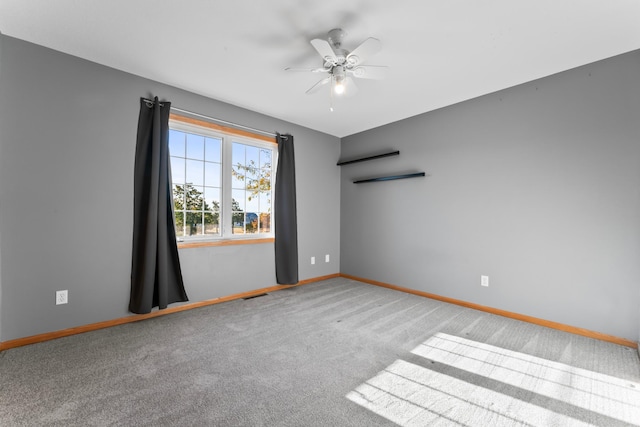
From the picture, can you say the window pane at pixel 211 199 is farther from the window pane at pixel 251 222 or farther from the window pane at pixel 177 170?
the window pane at pixel 251 222

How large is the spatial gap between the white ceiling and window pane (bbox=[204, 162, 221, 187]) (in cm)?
90

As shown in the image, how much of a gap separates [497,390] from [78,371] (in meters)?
2.87

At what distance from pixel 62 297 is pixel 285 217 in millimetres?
2519

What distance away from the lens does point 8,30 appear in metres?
2.15

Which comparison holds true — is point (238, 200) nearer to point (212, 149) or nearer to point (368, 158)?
point (212, 149)

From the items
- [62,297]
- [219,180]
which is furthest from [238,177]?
[62,297]

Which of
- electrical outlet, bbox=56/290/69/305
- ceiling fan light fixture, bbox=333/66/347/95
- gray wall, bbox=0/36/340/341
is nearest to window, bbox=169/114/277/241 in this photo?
gray wall, bbox=0/36/340/341

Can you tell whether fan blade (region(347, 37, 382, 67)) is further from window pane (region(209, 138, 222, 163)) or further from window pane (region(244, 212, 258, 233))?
window pane (region(244, 212, 258, 233))

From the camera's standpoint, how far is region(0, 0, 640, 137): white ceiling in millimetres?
1887

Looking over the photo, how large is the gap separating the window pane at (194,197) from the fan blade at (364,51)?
7.43ft

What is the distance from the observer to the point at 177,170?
10.5ft

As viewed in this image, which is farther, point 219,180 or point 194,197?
point 219,180

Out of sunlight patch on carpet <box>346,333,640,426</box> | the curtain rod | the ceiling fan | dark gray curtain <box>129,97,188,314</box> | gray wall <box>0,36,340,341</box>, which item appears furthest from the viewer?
the curtain rod

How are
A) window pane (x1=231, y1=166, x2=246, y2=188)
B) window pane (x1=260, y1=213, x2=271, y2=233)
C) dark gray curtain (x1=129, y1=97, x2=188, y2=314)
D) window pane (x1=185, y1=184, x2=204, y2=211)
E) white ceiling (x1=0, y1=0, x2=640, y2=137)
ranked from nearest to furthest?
1. white ceiling (x1=0, y1=0, x2=640, y2=137)
2. dark gray curtain (x1=129, y1=97, x2=188, y2=314)
3. window pane (x1=185, y1=184, x2=204, y2=211)
4. window pane (x1=231, y1=166, x2=246, y2=188)
5. window pane (x1=260, y1=213, x2=271, y2=233)
